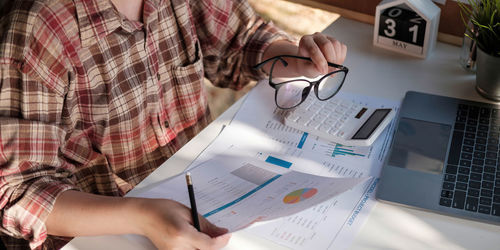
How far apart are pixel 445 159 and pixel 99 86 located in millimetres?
660

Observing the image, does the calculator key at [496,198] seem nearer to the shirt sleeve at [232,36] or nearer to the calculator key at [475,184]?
the calculator key at [475,184]

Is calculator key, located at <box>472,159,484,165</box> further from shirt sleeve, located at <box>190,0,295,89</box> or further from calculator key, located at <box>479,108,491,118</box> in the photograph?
shirt sleeve, located at <box>190,0,295,89</box>

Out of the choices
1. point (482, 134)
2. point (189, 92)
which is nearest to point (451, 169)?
point (482, 134)

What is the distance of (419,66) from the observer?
131 cm

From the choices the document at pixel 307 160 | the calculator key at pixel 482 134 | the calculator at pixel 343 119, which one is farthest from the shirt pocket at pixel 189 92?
the calculator key at pixel 482 134

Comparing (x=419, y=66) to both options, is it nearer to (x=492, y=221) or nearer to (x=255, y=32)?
(x=255, y=32)

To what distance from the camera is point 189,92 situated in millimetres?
1288

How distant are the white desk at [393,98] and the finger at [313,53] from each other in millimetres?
102

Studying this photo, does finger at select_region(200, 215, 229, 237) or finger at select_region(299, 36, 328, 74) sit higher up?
finger at select_region(299, 36, 328, 74)

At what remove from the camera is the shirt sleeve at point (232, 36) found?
130cm

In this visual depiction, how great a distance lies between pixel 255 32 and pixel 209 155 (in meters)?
0.42

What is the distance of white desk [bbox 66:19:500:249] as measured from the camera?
88cm

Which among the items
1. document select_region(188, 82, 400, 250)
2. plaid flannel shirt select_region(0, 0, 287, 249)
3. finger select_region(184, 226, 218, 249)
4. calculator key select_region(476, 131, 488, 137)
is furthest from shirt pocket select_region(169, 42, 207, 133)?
calculator key select_region(476, 131, 488, 137)

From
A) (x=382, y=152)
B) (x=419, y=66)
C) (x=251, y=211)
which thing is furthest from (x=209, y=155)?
(x=419, y=66)
